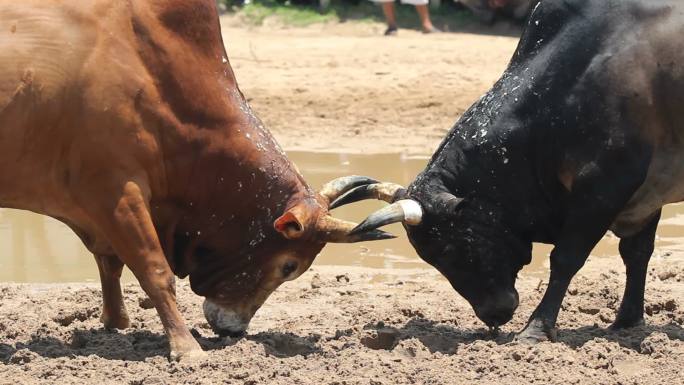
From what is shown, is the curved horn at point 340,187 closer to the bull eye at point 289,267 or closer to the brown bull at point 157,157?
the brown bull at point 157,157

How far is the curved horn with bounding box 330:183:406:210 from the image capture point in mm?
7348

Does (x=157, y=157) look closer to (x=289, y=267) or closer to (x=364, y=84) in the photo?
(x=289, y=267)

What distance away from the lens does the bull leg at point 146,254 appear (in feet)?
21.9

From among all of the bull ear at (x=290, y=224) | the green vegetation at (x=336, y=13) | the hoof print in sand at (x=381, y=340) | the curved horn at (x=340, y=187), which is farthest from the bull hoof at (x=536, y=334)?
the green vegetation at (x=336, y=13)

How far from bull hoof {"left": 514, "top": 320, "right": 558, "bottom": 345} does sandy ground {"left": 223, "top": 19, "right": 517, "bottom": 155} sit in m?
5.81

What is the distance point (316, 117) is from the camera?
14.2 meters

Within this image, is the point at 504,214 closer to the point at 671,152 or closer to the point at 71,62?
the point at 671,152

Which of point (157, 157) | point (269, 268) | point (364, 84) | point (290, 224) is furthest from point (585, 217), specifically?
point (364, 84)

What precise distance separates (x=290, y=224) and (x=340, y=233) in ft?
0.97

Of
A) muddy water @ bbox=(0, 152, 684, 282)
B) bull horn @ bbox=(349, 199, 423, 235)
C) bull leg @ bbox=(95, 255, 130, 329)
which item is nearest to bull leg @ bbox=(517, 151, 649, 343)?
bull horn @ bbox=(349, 199, 423, 235)

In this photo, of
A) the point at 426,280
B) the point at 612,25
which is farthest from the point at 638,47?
the point at 426,280

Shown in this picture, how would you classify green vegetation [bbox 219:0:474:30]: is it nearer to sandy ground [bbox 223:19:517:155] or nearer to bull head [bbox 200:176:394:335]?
sandy ground [bbox 223:19:517:155]

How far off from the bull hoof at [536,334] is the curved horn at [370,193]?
39.6 inches

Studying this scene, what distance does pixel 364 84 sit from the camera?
15141mm
